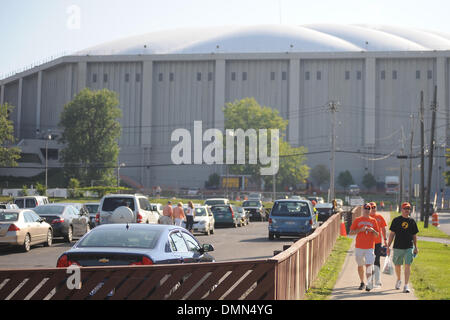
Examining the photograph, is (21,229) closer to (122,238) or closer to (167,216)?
(167,216)

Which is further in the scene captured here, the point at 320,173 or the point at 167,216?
the point at 320,173

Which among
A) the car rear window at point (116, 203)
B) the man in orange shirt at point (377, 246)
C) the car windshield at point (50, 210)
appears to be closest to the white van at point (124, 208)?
the car rear window at point (116, 203)

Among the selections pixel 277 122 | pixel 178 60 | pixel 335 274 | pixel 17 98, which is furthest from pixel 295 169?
Answer: pixel 335 274

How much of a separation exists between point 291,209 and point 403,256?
15557 mm

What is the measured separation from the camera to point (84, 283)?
777cm

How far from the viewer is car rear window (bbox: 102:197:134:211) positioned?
88.5ft

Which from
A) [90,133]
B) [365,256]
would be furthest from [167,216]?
[90,133]

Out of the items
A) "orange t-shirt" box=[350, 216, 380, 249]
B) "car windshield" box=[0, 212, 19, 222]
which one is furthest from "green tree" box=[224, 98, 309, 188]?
"orange t-shirt" box=[350, 216, 380, 249]

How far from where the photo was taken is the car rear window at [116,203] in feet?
88.5

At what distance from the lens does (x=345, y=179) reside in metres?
98.4

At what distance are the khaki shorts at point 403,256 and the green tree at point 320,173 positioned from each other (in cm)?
8632
